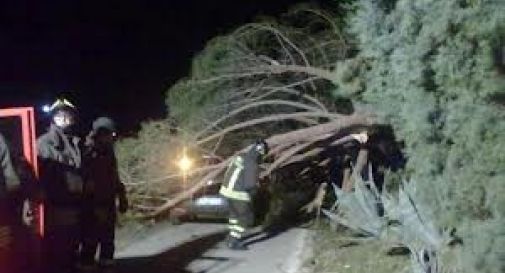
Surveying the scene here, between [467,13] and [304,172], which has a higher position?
[467,13]

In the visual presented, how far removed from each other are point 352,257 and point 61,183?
4.13 meters

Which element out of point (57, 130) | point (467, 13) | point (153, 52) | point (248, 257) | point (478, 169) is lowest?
point (248, 257)

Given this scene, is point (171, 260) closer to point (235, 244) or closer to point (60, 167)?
point (235, 244)

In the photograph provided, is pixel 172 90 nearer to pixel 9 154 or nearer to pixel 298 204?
pixel 298 204

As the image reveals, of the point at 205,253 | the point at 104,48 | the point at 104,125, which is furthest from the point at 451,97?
the point at 104,48

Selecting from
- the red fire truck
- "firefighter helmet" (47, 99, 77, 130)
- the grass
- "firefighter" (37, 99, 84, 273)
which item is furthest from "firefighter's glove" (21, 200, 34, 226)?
the grass

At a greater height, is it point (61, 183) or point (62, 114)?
point (62, 114)

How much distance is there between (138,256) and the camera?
1066 cm

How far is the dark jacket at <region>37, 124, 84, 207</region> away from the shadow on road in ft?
5.37

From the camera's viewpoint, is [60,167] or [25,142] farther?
[60,167]

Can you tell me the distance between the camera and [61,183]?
26.2 feet

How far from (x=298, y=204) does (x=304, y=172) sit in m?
0.58

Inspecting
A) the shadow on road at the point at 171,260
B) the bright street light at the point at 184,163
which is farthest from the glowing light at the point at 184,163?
the shadow on road at the point at 171,260

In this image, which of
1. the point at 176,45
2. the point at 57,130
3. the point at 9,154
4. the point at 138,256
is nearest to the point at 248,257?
the point at 138,256
